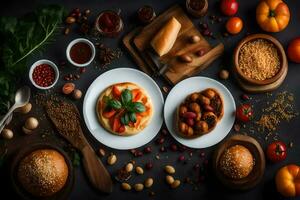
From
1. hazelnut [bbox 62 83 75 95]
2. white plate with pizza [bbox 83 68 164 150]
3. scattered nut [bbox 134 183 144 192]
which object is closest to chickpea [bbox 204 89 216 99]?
white plate with pizza [bbox 83 68 164 150]

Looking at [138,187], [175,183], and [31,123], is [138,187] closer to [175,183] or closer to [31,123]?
[175,183]

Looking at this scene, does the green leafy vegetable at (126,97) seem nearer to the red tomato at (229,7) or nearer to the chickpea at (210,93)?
the chickpea at (210,93)

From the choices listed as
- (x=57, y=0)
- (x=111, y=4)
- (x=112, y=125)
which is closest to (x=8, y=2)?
(x=57, y=0)

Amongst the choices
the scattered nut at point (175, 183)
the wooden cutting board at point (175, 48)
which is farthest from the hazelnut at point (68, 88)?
the scattered nut at point (175, 183)

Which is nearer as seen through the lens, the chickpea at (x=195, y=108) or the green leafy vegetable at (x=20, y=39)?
the green leafy vegetable at (x=20, y=39)

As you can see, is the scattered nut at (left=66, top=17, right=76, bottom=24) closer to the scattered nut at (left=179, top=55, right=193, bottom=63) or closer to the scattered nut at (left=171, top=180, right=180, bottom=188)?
the scattered nut at (left=179, top=55, right=193, bottom=63)

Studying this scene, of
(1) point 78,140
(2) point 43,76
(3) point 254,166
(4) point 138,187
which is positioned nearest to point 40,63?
(2) point 43,76
